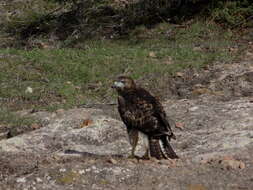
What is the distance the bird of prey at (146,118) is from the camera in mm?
6750

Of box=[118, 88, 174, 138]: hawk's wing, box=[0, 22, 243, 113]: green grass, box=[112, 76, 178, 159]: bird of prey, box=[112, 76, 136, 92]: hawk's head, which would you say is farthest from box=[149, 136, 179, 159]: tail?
box=[0, 22, 243, 113]: green grass

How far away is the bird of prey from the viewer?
6.75 m

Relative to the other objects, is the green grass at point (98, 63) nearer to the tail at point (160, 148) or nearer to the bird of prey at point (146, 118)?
the bird of prey at point (146, 118)

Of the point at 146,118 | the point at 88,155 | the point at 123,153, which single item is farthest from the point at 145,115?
the point at 123,153

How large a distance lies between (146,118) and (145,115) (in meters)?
0.04

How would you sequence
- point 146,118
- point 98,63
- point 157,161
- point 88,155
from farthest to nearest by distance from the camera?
point 98,63 < point 88,155 < point 157,161 < point 146,118

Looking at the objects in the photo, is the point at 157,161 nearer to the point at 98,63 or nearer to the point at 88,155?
the point at 88,155

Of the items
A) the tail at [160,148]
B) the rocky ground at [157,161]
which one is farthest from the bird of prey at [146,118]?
the rocky ground at [157,161]

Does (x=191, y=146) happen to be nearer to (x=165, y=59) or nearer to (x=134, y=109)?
(x=134, y=109)

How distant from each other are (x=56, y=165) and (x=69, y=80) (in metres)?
5.62

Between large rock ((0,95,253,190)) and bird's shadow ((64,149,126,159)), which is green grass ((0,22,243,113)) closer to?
large rock ((0,95,253,190))

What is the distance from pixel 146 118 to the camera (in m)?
6.76

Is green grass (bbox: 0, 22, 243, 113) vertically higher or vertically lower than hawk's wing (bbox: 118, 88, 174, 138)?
lower

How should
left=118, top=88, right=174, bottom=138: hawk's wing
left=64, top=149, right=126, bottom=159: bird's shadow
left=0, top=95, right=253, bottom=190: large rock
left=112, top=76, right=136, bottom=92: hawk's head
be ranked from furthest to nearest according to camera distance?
left=64, top=149, right=126, bottom=159: bird's shadow → left=112, top=76, right=136, bottom=92: hawk's head → left=118, top=88, right=174, bottom=138: hawk's wing → left=0, top=95, right=253, bottom=190: large rock
